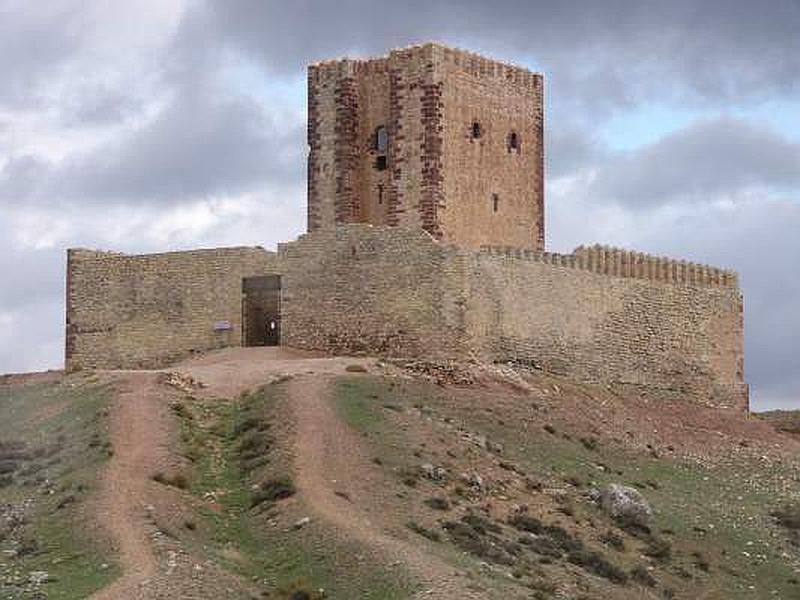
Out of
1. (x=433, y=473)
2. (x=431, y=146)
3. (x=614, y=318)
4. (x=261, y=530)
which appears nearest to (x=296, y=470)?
(x=261, y=530)

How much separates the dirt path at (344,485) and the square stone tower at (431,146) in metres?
8.60

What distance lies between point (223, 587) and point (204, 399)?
11678 millimetres

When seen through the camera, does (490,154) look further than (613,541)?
Yes

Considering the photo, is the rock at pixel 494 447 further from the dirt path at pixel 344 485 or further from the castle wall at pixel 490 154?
the castle wall at pixel 490 154

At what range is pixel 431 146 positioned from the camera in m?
48.2

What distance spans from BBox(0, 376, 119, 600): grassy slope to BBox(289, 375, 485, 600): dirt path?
395 cm

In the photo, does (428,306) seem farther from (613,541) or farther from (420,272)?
(613,541)

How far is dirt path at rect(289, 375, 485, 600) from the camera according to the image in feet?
99.1

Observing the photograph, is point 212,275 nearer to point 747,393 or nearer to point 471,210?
point 471,210

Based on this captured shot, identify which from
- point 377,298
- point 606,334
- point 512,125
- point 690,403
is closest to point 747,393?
point 690,403

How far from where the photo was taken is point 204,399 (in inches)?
1607

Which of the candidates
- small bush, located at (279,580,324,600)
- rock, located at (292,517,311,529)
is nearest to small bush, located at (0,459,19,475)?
rock, located at (292,517,311,529)

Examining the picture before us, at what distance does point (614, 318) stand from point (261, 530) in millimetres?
19023

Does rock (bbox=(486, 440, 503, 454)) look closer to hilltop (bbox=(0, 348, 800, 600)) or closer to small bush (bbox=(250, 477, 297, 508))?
hilltop (bbox=(0, 348, 800, 600))
